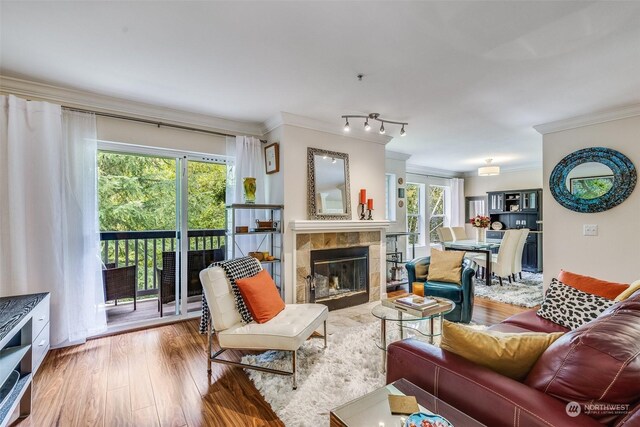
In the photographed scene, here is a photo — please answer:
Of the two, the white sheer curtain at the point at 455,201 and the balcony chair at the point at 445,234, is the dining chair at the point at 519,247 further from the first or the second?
the white sheer curtain at the point at 455,201

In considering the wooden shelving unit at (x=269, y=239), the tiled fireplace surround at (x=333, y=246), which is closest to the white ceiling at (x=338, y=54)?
the wooden shelving unit at (x=269, y=239)

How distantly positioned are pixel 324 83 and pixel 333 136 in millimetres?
1311

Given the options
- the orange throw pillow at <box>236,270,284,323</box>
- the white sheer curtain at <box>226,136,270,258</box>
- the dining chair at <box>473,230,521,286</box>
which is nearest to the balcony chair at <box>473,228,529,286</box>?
the dining chair at <box>473,230,521,286</box>

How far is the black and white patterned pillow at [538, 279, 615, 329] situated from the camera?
2.05 metres

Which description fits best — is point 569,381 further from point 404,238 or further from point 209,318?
point 404,238

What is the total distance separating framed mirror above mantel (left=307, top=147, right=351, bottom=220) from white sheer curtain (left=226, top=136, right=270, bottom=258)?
2.17 feet

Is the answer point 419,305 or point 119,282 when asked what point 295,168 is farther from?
point 119,282

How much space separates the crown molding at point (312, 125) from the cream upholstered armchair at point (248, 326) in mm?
1927

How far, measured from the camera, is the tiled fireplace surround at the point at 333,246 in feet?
11.8

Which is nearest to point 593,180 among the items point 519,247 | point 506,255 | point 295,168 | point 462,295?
point 506,255

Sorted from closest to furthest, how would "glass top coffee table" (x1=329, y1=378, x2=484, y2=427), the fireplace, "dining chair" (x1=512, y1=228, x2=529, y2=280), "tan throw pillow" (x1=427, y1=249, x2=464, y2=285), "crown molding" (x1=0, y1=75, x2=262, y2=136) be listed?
"glass top coffee table" (x1=329, y1=378, x2=484, y2=427)
"crown molding" (x1=0, y1=75, x2=262, y2=136)
"tan throw pillow" (x1=427, y1=249, x2=464, y2=285)
the fireplace
"dining chair" (x1=512, y1=228, x2=529, y2=280)

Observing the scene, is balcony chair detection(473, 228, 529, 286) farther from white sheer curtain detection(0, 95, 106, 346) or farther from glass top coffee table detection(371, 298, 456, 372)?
white sheer curtain detection(0, 95, 106, 346)

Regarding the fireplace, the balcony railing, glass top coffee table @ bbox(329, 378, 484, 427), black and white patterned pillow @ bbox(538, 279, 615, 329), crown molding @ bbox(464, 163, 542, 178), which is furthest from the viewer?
crown molding @ bbox(464, 163, 542, 178)

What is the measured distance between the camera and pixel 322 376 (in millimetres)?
2254
